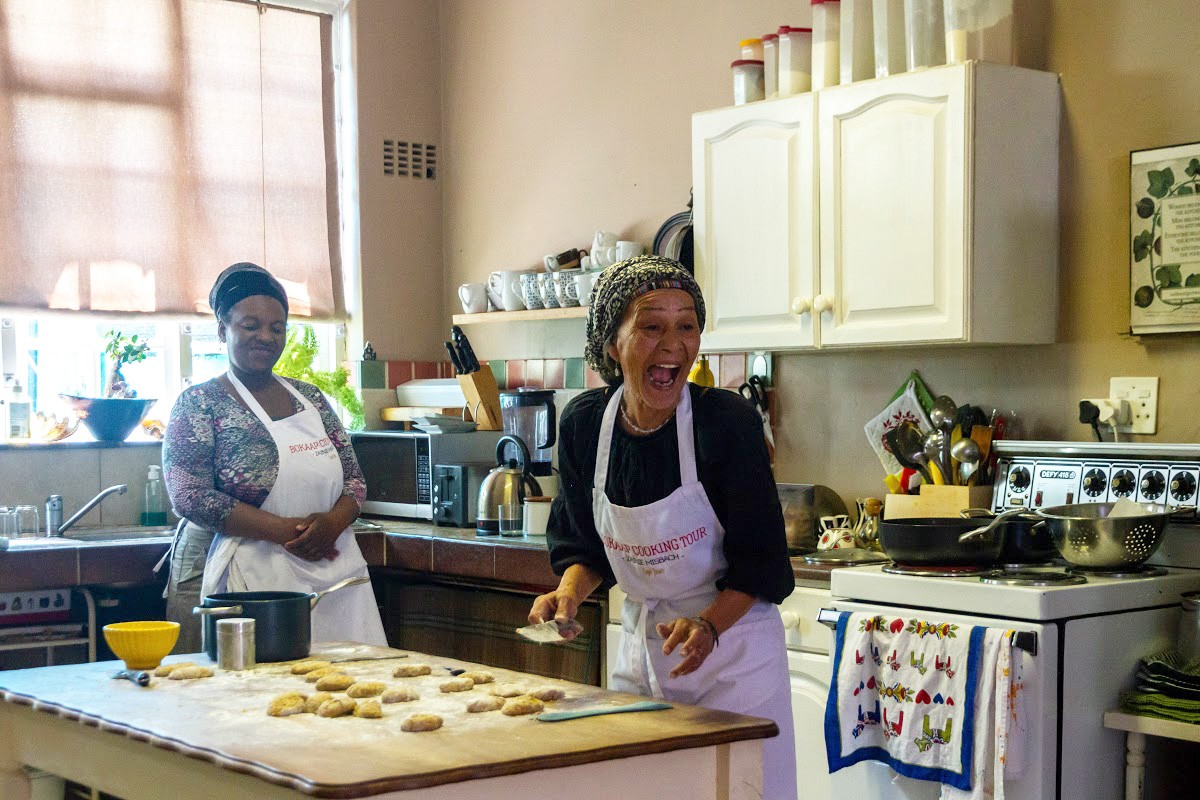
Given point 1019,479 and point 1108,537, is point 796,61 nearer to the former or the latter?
point 1019,479

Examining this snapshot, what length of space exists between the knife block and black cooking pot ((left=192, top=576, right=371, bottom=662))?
2402 mm

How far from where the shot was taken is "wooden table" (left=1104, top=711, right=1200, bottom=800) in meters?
2.82

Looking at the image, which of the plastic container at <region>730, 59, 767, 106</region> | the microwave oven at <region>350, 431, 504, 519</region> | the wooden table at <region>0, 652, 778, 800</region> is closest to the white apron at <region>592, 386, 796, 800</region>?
the wooden table at <region>0, 652, 778, 800</region>

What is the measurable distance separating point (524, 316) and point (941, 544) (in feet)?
6.94

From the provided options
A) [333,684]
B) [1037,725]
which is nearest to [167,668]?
[333,684]

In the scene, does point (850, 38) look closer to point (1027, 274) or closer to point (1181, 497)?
point (1027, 274)

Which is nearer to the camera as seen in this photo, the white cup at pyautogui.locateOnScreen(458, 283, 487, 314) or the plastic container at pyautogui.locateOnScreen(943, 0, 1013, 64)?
the plastic container at pyautogui.locateOnScreen(943, 0, 1013, 64)

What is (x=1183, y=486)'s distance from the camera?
125 inches

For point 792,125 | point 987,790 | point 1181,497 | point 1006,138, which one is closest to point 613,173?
point 792,125

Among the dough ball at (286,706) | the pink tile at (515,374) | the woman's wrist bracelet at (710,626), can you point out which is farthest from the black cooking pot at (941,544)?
the pink tile at (515,374)

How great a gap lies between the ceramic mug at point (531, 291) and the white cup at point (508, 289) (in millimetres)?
65

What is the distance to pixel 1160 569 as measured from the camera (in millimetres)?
3195

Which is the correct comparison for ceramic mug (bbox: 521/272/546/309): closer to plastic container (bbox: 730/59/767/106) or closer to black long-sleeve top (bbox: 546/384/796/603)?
plastic container (bbox: 730/59/767/106)

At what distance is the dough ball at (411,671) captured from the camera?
7.67 feet
